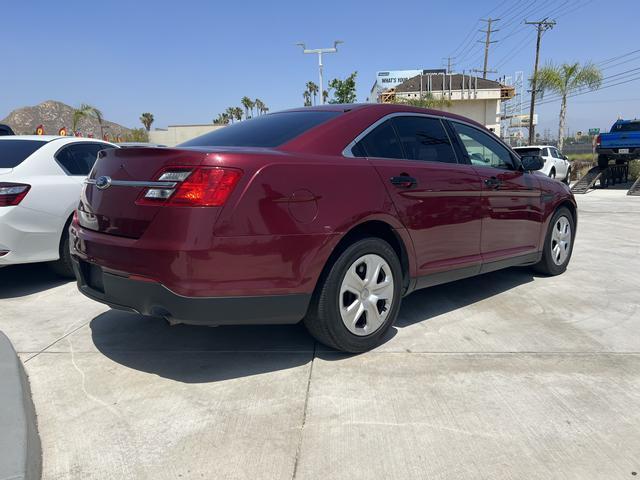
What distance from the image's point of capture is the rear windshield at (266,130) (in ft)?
10.5

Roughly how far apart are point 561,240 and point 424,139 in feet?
8.41

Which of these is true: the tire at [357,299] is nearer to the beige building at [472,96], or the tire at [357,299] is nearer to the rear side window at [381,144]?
the rear side window at [381,144]

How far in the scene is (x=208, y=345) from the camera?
354cm

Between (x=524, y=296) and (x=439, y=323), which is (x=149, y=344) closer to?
(x=439, y=323)

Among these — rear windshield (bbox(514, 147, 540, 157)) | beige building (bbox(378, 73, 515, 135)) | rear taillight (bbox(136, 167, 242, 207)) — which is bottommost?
rear windshield (bbox(514, 147, 540, 157))

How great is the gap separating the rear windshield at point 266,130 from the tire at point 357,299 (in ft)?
2.79

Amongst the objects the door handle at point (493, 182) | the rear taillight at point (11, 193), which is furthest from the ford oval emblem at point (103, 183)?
the door handle at point (493, 182)

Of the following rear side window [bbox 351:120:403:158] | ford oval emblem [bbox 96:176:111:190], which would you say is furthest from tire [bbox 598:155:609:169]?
ford oval emblem [bbox 96:176:111:190]

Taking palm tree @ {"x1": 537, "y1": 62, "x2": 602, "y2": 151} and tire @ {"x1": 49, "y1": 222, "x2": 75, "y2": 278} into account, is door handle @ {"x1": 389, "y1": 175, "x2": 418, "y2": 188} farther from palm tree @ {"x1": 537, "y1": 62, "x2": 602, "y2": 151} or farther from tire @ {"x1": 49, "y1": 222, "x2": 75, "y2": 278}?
palm tree @ {"x1": 537, "y1": 62, "x2": 602, "y2": 151}

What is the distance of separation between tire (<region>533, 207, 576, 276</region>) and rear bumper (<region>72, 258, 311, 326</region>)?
3382 mm

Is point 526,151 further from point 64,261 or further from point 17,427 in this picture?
point 17,427

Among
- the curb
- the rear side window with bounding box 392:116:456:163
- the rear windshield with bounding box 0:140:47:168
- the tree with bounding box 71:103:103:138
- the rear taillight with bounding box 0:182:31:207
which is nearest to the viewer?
the curb

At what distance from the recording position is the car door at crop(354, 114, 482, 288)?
3381mm

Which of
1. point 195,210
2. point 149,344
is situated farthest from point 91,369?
point 195,210
